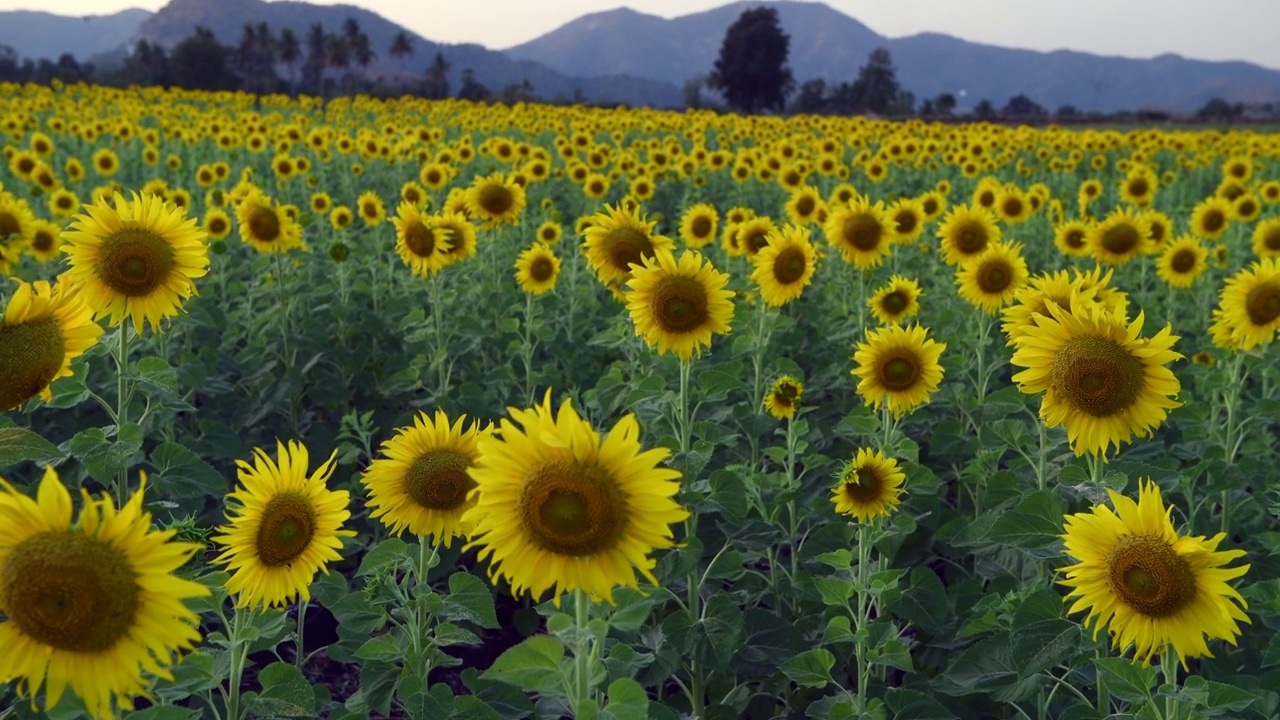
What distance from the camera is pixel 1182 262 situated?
26.9 feet

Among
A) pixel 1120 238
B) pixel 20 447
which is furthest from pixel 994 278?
pixel 20 447

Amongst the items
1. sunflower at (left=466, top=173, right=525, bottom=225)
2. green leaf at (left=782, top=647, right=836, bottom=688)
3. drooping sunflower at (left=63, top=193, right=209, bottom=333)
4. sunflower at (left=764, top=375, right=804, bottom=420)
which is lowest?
green leaf at (left=782, top=647, right=836, bottom=688)

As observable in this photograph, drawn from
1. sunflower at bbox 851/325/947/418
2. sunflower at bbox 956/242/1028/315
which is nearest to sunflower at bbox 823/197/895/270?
sunflower at bbox 956/242/1028/315

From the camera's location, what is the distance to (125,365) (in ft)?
10.8

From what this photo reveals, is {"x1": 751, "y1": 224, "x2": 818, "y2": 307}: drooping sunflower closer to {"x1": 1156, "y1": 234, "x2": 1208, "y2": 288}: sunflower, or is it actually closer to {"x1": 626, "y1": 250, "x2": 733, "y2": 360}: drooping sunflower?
{"x1": 626, "y1": 250, "x2": 733, "y2": 360}: drooping sunflower

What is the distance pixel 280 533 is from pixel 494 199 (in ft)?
18.4

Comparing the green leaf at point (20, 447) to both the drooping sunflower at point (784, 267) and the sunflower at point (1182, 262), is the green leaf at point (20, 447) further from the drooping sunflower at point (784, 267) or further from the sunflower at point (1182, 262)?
the sunflower at point (1182, 262)

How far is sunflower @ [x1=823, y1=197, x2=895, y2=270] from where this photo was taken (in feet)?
22.8

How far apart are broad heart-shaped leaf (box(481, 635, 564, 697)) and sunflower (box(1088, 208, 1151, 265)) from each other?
707cm

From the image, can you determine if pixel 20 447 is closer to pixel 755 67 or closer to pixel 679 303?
pixel 679 303

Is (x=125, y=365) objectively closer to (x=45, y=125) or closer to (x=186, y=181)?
(x=186, y=181)

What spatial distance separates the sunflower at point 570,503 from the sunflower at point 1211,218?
9.75m

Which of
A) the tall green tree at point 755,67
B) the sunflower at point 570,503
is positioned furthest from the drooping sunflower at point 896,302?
the tall green tree at point 755,67

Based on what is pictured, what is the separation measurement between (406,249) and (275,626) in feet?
14.2
